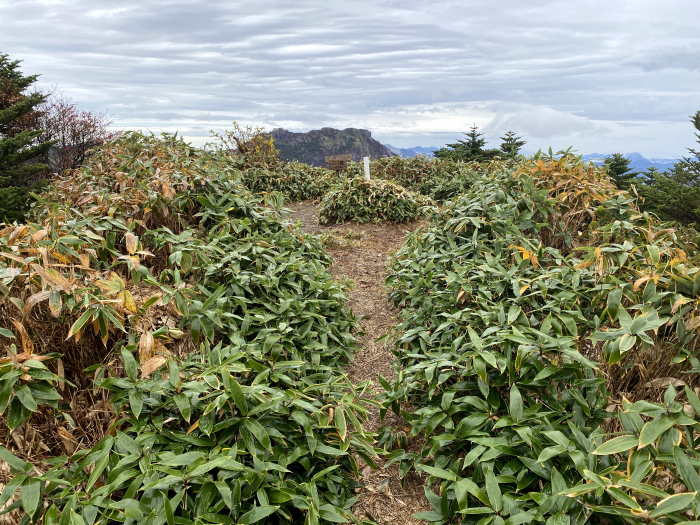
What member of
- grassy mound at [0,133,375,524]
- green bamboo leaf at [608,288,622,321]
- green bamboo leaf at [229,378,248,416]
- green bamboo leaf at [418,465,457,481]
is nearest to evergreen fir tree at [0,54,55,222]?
grassy mound at [0,133,375,524]

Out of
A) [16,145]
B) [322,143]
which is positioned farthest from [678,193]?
[322,143]

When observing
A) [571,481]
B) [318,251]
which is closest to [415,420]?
[571,481]

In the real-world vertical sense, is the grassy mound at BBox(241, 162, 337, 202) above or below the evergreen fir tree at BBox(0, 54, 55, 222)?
below

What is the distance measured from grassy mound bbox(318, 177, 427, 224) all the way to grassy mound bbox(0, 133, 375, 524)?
193 inches

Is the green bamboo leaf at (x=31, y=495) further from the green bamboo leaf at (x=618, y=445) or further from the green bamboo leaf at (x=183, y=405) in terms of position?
the green bamboo leaf at (x=618, y=445)

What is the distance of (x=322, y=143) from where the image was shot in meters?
35.3

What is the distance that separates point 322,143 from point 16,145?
88.8 ft

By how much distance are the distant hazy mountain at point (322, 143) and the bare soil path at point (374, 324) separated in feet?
84.4

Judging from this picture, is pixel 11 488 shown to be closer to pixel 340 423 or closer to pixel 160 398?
pixel 160 398

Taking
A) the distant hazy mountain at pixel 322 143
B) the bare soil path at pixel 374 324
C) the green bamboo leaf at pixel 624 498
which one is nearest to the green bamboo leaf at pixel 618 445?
the green bamboo leaf at pixel 624 498

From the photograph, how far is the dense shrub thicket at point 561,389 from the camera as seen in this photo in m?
1.62

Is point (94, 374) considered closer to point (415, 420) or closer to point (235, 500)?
point (235, 500)

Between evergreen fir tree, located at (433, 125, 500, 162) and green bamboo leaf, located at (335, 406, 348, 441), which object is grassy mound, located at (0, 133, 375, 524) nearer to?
green bamboo leaf, located at (335, 406, 348, 441)

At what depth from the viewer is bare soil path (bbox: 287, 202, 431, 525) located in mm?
2152
